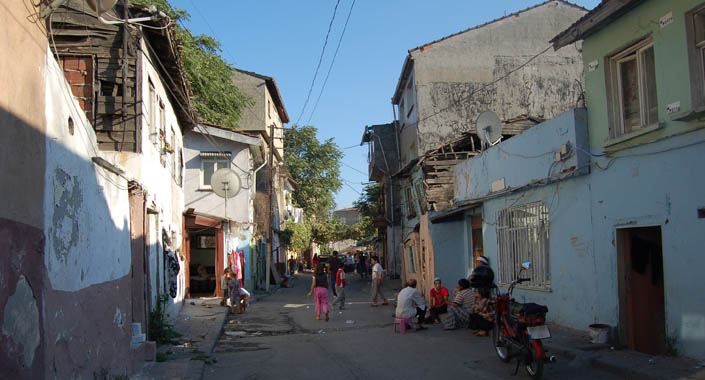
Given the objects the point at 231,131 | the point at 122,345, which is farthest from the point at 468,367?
the point at 231,131

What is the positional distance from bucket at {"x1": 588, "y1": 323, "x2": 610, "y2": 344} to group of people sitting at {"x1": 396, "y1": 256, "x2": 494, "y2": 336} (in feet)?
6.18

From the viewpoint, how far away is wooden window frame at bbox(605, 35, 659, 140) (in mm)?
9336

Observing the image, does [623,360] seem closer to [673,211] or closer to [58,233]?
[673,211]

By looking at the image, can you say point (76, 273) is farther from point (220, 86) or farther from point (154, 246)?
point (220, 86)

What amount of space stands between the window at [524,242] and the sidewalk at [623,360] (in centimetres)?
213

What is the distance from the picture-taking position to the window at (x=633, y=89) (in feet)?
30.5

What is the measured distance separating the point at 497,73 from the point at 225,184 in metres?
12.4

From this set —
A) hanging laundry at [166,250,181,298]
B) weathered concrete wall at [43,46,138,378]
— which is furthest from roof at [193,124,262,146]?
weathered concrete wall at [43,46,138,378]

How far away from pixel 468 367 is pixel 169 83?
10.4m

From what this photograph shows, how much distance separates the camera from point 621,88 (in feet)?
33.0

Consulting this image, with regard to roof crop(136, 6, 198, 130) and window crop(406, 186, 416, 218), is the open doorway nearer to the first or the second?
roof crop(136, 6, 198, 130)

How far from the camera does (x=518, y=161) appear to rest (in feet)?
44.6

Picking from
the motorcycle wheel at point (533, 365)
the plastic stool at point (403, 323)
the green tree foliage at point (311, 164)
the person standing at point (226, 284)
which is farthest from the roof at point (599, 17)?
the green tree foliage at point (311, 164)

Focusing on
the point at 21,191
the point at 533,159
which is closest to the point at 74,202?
the point at 21,191
